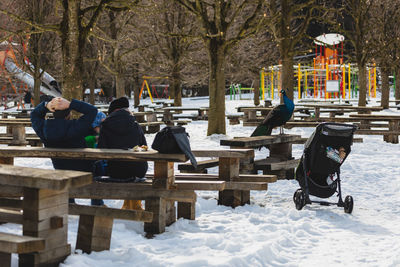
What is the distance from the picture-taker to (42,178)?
412cm

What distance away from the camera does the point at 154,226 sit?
614 cm

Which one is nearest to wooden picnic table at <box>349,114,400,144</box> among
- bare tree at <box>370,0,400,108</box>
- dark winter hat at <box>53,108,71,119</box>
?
dark winter hat at <box>53,108,71,119</box>

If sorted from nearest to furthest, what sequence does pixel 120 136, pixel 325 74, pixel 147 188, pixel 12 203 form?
pixel 12 203, pixel 147 188, pixel 120 136, pixel 325 74

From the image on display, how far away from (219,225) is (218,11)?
34.2 feet

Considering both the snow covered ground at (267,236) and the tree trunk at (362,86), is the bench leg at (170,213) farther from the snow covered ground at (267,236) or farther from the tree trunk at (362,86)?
the tree trunk at (362,86)

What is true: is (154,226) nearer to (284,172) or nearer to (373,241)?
(373,241)

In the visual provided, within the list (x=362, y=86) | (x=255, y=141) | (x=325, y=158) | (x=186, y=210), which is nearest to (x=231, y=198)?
(x=186, y=210)

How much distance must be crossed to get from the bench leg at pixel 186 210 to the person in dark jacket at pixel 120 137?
611 mm

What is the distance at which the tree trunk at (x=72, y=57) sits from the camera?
42.0ft

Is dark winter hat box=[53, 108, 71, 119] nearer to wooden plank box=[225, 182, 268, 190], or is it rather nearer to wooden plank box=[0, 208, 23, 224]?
wooden plank box=[0, 208, 23, 224]

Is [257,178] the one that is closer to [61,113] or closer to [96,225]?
[61,113]

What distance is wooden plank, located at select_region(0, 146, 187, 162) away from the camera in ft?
19.0

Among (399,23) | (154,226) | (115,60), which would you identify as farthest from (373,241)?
(399,23)

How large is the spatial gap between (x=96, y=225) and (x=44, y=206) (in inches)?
32.0
